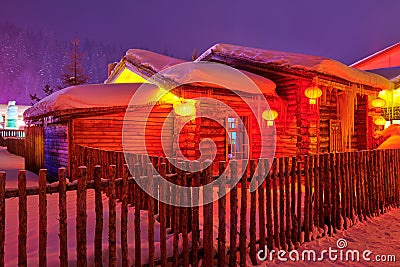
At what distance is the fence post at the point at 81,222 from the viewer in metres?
3.55

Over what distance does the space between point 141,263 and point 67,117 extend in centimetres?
799

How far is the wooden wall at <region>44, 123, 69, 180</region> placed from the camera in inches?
435

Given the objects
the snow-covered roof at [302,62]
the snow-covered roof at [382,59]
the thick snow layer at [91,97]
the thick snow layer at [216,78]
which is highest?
the snow-covered roof at [382,59]

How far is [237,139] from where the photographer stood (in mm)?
13062

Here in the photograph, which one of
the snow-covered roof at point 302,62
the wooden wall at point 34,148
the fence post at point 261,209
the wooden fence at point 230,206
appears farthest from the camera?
the wooden wall at point 34,148

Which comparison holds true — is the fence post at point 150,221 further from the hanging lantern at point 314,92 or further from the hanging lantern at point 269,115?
the hanging lantern at point 269,115

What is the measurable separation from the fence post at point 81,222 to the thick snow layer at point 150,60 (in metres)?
9.72

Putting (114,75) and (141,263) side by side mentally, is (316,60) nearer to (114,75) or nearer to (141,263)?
(141,263)

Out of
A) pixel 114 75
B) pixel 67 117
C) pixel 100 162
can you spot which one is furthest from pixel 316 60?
pixel 114 75

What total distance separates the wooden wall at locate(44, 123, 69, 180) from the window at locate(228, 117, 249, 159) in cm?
623

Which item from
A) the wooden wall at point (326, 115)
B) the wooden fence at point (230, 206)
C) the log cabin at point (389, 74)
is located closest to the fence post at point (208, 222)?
the wooden fence at point (230, 206)

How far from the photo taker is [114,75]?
18.4 metres

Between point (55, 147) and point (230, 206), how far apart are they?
378 inches

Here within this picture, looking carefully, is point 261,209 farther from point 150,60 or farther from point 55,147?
point 150,60
